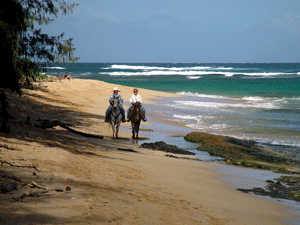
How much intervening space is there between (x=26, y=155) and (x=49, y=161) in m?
0.55

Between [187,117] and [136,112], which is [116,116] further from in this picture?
[187,117]

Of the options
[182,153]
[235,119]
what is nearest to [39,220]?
[182,153]

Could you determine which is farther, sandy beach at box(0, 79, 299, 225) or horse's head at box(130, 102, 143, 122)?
horse's head at box(130, 102, 143, 122)

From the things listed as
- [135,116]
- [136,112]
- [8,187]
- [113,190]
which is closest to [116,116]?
[135,116]

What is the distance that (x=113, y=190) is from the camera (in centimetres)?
604

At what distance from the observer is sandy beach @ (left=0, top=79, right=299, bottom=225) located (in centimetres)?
461

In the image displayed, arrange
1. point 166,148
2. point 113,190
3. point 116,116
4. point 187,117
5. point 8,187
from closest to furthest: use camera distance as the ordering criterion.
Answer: point 8,187
point 113,190
point 166,148
point 116,116
point 187,117

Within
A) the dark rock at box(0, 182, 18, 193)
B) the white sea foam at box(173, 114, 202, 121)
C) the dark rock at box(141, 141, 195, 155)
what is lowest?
the dark rock at box(141, 141, 195, 155)

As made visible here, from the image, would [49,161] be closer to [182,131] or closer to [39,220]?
[39,220]

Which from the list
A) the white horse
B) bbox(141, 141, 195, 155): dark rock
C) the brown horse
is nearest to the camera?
bbox(141, 141, 195, 155): dark rock

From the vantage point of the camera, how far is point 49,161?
7.50 meters

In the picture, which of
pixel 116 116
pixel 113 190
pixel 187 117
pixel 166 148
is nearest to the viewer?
pixel 113 190

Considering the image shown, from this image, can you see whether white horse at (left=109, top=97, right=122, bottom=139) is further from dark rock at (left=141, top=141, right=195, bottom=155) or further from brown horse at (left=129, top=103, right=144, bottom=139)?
dark rock at (left=141, top=141, right=195, bottom=155)

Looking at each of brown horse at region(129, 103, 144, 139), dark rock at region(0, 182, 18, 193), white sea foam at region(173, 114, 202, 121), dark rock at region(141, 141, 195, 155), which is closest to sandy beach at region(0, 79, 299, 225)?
dark rock at region(0, 182, 18, 193)
